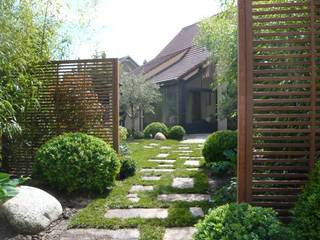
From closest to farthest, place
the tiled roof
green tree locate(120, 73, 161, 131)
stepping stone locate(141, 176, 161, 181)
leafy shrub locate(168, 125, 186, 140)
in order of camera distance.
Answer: stepping stone locate(141, 176, 161, 181)
leafy shrub locate(168, 125, 186, 140)
green tree locate(120, 73, 161, 131)
the tiled roof

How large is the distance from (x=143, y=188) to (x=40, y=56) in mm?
3054

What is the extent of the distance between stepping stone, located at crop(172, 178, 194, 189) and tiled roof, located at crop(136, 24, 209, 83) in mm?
11139

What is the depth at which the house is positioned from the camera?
17734mm

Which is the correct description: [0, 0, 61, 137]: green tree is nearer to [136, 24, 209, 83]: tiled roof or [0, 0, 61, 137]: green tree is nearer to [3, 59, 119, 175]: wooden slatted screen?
[3, 59, 119, 175]: wooden slatted screen

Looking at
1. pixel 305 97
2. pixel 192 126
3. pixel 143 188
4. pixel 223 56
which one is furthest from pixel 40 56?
pixel 192 126

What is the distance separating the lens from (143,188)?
6043 mm

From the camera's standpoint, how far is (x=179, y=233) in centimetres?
391

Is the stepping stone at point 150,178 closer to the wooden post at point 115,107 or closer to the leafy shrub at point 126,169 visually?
the leafy shrub at point 126,169

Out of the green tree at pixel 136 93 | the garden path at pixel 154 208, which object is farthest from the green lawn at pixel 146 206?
the green tree at pixel 136 93

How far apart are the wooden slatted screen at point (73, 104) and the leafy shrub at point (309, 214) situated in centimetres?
405

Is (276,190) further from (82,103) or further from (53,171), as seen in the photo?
(82,103)

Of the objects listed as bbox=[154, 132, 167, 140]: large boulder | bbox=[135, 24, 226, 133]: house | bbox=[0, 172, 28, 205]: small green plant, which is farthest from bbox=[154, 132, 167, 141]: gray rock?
bbox=[0, 172, 28, 205]: small green plant

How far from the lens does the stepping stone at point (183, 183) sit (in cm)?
613

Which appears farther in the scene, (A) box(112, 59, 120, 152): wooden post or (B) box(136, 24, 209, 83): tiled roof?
(B) box(136, 24, 209, 83): tiled roof
